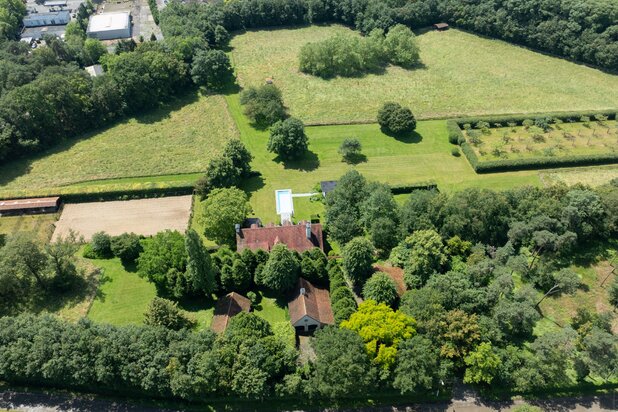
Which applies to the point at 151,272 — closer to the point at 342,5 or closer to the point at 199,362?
the point at 199,362

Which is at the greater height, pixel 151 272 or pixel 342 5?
pixel 342 5

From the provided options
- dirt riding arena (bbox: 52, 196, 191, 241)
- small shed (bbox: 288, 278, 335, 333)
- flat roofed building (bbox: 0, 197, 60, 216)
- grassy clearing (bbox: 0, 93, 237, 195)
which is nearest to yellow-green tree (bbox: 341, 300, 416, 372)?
small shed (bbox: 288, 278, 335, 333)

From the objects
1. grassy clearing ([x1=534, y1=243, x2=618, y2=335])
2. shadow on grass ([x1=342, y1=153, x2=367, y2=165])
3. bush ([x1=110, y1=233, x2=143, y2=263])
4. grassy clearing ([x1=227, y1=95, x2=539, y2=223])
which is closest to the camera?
grassy clearing ([x1=534, y1=243, x2=618, y2=335])

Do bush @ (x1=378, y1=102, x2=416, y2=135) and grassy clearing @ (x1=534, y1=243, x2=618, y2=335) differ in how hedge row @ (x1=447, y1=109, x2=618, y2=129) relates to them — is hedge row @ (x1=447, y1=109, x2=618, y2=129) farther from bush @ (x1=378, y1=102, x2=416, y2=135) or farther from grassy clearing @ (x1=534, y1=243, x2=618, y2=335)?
grassy clearing @ (x1=534, y1=243, x2=618, y2=335)

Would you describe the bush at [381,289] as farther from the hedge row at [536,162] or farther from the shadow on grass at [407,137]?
the shadow on grass at [407,137]

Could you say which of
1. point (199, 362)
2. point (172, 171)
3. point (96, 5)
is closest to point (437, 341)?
point (199, 362)

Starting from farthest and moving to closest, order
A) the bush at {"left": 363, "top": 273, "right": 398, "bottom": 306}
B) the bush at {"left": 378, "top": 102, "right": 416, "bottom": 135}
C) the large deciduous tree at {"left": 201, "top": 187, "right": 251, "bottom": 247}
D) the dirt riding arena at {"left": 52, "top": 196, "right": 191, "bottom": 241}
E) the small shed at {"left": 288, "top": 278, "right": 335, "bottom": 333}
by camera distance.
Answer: the bush at {"left": 378, "top": 102, "right": 416, "bottom": 135} < the dirt riding arena at {"left": 52, "top": 196, "right": 191, "bottom": 241} < the large deciduous tree at {"left": 201, "top": 187, "right": 251, "bottom": 247} < the bush at {"left": 363, "top": 273, "right": 398, "bottom": 306} < the small shed at {"left": 288, "top": 278, "right": 335, "bottom": 333}
